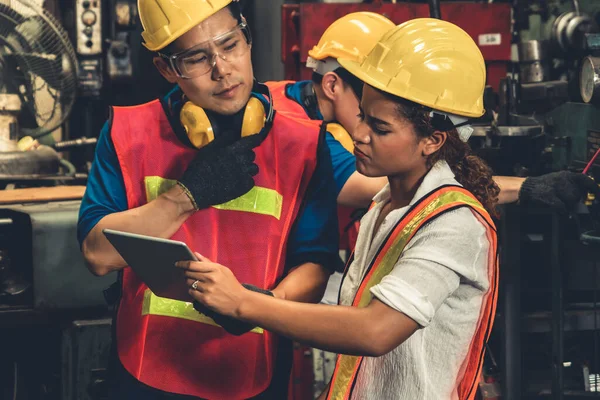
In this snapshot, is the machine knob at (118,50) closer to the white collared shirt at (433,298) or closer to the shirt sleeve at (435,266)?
the white collared shirt at (433,298)

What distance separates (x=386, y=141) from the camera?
5.47ft

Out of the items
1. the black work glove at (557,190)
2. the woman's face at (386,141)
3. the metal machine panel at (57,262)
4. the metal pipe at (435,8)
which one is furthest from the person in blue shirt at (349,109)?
the metal machine panel at (57,262)

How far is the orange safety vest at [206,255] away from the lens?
6.31 ft

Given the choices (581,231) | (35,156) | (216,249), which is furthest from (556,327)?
(35,156)

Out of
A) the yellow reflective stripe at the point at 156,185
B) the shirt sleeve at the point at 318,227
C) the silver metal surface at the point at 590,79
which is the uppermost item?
the silver metal surface at the point at 590,79

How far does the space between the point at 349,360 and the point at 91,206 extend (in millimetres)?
644

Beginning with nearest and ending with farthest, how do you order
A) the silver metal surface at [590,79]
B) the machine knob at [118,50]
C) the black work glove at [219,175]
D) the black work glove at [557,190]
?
1. the black work glove at [219,175]
2. the black work glove at [557,190]
3. the silver metal surface at [590,79]
4. the machine knob at [118,50]

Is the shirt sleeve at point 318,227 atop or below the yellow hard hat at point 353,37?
below

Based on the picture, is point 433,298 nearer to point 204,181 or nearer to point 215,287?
point 215,287

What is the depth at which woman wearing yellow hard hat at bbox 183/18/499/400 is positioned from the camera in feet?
4.95

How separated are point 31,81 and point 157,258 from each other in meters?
2.02

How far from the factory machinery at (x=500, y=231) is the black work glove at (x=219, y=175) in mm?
1074

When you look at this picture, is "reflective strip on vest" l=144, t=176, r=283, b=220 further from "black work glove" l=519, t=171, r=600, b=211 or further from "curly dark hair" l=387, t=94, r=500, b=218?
"black work glove" l=519, t=171, r=600, b=211

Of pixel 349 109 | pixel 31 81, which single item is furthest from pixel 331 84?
pixel 31 81
